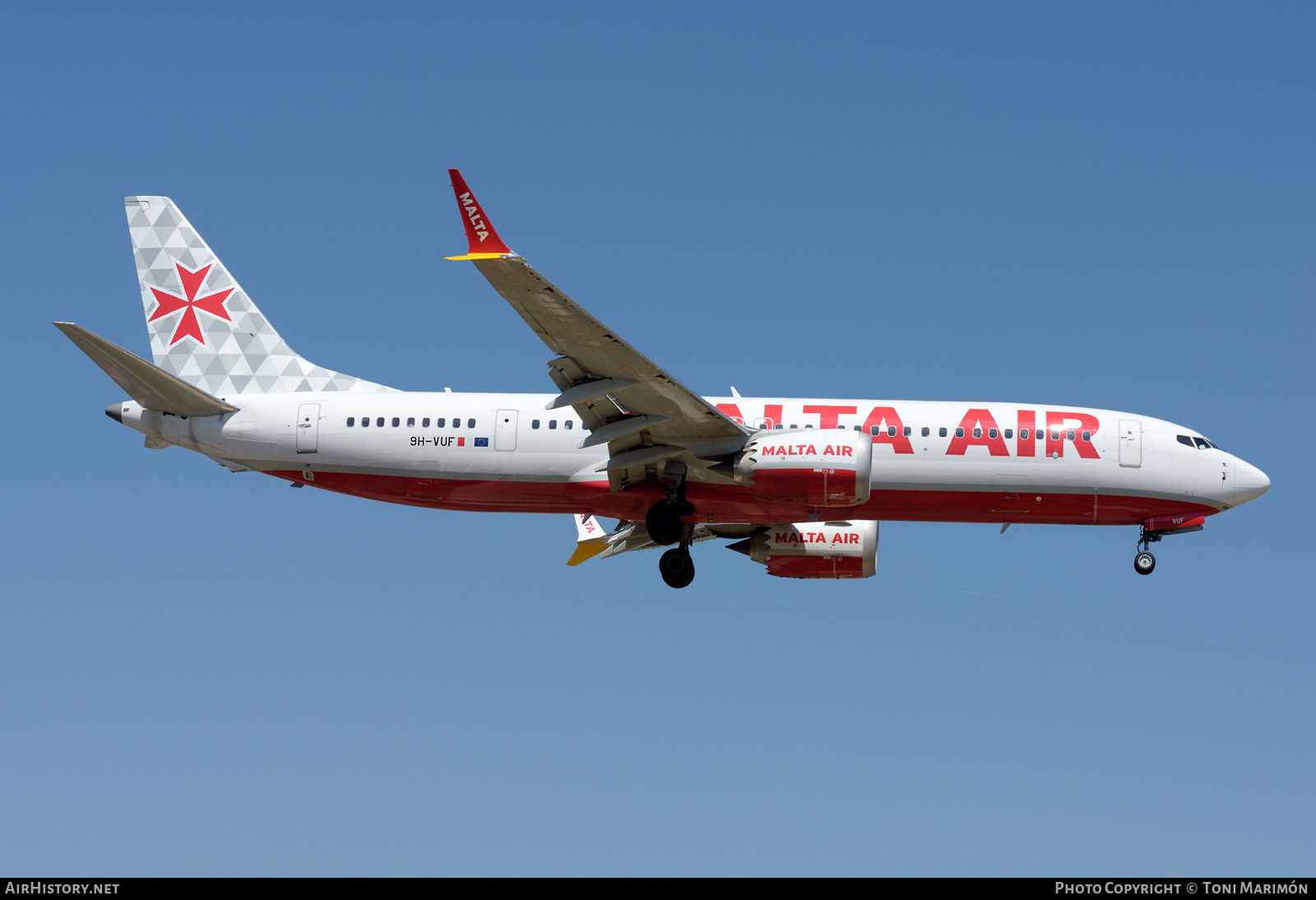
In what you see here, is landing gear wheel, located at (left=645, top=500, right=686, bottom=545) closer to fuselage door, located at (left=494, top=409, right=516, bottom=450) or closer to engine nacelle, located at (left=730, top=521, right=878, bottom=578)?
fuselage door, located at (left=494, top=409, right=516, bottom=450)

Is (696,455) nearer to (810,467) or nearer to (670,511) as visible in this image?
(670,511)

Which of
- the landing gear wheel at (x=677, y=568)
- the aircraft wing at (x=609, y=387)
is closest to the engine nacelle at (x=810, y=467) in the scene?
the aircraft wing at (x=609, y=387)

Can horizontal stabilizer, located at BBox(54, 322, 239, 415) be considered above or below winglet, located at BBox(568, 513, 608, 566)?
above

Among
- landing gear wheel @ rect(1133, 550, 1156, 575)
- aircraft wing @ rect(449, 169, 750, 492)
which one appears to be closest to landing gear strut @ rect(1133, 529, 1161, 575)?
landing gear wheel @ rect(1133, 550, 1156, 575)

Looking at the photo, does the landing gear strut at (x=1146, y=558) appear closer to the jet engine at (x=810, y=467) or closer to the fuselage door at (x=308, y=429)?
the jet engine at (x=810, y=467)

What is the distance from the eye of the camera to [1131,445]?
31578 millimetres

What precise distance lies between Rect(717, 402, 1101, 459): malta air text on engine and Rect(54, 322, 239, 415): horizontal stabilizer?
12226 millimetres

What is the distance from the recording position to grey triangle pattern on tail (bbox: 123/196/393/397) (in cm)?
3416

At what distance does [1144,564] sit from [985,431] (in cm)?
480

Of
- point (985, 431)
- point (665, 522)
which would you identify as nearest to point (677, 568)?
point (665, 522)
